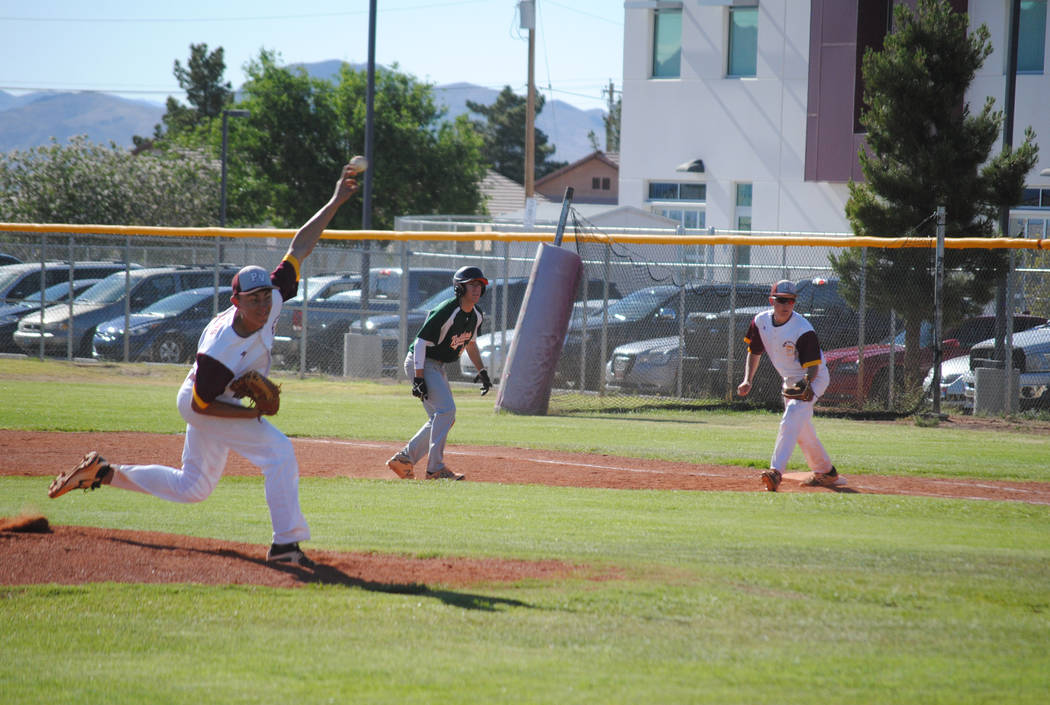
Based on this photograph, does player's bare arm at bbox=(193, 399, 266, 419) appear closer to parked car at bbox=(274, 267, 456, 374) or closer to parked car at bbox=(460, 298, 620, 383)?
parked car at bbox=(460, 298, 620, 383)

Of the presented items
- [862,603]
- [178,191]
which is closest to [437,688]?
[862,603]

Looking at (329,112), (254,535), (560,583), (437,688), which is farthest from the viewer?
(329,112)

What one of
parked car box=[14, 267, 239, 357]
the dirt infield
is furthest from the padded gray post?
parked car box=[14, 267, 239, 357]

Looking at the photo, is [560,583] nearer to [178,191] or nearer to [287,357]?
[287,357]

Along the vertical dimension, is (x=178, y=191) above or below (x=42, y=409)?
above

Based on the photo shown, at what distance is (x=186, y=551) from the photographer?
666 centimetres

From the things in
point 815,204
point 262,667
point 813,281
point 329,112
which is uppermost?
point 329,112

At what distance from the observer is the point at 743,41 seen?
3114cm

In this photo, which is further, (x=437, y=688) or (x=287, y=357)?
(x=287, y=357)

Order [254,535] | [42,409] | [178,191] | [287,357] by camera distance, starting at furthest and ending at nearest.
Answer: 1. [178,191]
2. [287,357]
3. [42,409]
4. [254,535]

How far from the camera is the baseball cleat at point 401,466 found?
34.3ft

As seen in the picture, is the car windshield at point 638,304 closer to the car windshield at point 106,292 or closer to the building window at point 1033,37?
the car windshield at point 106,292

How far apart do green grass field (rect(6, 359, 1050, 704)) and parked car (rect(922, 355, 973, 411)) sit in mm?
7694

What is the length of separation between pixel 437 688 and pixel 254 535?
326 centimetres
